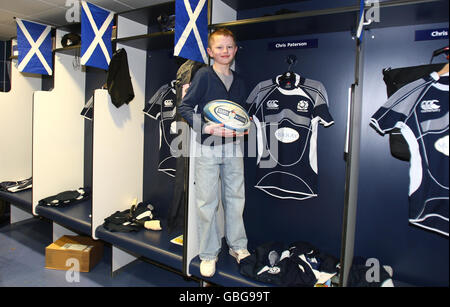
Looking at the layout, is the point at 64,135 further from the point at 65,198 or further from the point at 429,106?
the point at 429,106

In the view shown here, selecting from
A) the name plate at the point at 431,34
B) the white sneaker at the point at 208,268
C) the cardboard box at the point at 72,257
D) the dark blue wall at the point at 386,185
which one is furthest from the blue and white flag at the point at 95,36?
the name plate at the point at 431,34

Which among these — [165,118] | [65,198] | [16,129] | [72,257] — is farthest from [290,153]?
[16,129]

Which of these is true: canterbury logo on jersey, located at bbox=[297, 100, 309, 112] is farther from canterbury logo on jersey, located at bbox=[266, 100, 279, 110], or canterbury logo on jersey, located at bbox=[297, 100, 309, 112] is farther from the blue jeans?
the blue jeans

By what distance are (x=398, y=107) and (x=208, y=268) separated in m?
1.47

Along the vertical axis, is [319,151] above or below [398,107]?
below

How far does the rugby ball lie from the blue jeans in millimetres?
182

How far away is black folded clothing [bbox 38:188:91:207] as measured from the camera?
2936 mm

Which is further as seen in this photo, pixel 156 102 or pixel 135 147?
pixel 135 147

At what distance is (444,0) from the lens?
57.8 inches

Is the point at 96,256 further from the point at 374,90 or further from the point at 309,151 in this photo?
the point at 374,90

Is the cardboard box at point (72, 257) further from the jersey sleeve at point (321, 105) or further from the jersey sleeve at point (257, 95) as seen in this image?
the jersey sleeve at point (321, 105)

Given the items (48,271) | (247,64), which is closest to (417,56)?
(247,64)

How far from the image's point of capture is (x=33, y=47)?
10.8 feet

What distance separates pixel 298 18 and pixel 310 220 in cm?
138
